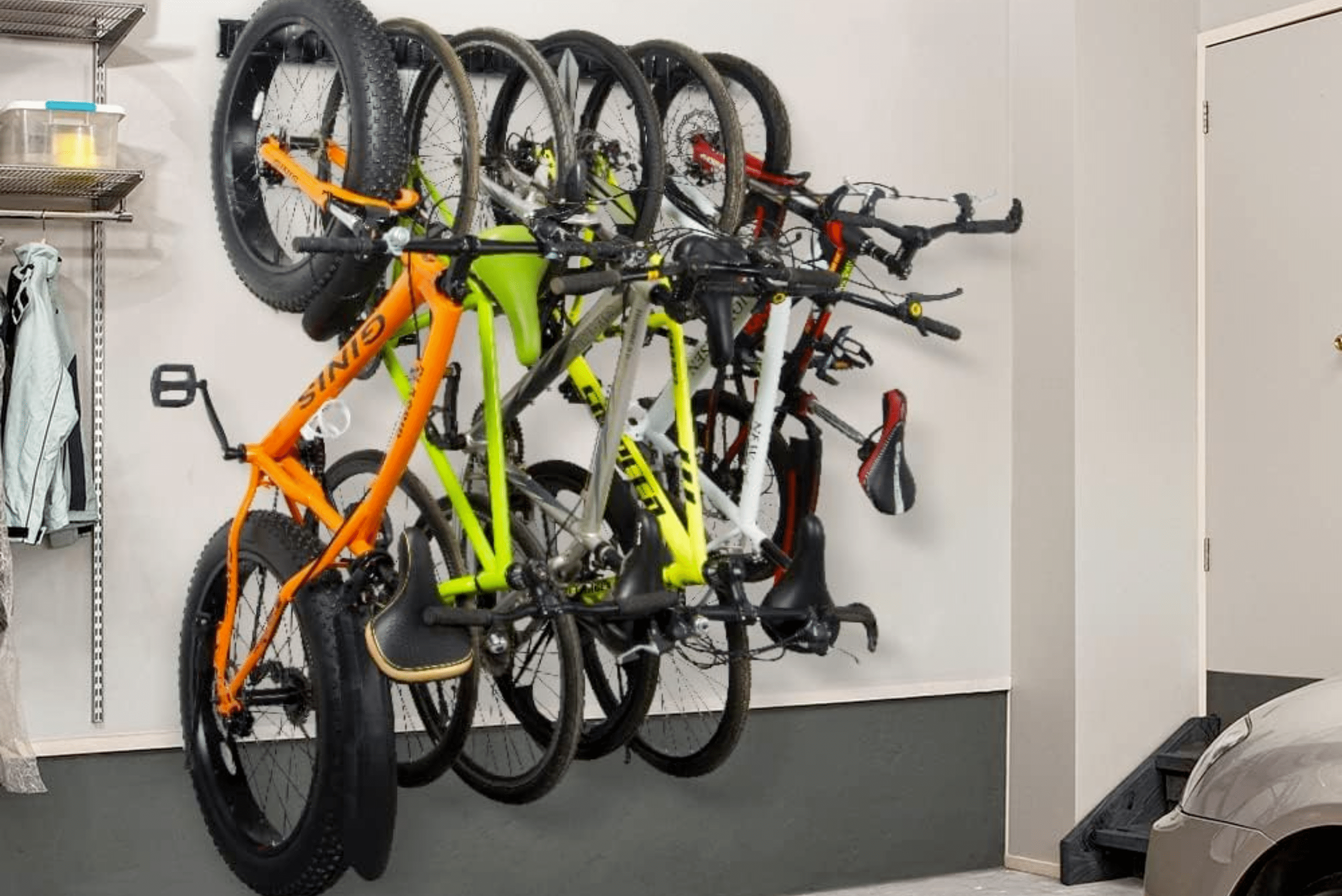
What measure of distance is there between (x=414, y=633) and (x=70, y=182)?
4.35 feet

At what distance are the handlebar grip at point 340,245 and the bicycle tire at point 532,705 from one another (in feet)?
2.33

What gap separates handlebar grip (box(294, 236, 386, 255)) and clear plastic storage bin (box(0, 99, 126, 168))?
0.84 m

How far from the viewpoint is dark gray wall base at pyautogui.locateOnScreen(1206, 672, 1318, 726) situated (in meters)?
4.93

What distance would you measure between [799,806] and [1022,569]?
98cm

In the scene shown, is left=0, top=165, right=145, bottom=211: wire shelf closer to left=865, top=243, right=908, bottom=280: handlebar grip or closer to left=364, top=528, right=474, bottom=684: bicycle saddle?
left=364, top=528, right=474, bottom=684: bicycle saddle

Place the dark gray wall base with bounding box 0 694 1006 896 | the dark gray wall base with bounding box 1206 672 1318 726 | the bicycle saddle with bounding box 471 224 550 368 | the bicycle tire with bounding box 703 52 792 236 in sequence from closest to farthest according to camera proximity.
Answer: the bicycle saddle with bounding box 471 224 550 368 < the dark gray wall base with bounding box 0 694 1006 896 < the bicycle tire with bounding box 703 52 792 236 < the dark gray wall base with bounding box 1206 672 1318 726

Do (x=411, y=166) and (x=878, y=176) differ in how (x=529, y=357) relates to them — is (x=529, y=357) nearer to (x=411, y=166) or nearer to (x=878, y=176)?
(x=411, y=166)

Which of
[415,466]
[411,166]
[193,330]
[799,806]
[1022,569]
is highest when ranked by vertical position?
[411,166]

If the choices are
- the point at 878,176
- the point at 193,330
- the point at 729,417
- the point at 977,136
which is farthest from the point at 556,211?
the point at 977,136

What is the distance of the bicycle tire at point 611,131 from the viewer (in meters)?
3.63

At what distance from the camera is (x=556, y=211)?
11.0 ft

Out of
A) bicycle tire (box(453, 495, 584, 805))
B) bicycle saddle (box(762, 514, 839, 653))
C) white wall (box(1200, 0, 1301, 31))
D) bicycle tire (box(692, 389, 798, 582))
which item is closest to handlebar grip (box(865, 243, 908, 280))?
bicycle tire (box(692, 389, 798, 582))

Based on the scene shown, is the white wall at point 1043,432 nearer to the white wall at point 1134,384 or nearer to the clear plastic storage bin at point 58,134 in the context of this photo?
the white wall at point 1134,384

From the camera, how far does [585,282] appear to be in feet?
10.5
